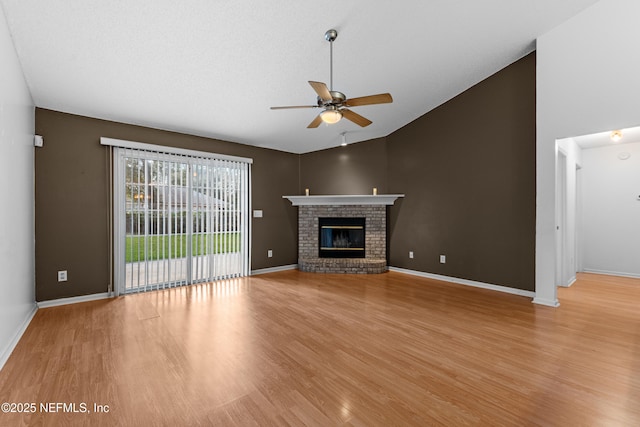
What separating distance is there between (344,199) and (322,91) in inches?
140

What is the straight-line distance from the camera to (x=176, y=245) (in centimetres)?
462

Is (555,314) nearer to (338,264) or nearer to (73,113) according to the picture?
(338,264)

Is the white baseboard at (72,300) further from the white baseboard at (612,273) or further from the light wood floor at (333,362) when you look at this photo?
the white baseboard at (612,273)

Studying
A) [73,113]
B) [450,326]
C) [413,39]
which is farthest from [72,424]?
[413,39]

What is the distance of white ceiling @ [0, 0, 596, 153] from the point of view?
240 centimetres

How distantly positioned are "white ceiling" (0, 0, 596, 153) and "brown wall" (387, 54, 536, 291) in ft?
1.63

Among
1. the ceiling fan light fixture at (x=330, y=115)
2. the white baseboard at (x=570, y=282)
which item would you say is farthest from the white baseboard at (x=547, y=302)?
the ceiling fan light fixture at (x=330, y=115)

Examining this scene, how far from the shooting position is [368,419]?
162cm

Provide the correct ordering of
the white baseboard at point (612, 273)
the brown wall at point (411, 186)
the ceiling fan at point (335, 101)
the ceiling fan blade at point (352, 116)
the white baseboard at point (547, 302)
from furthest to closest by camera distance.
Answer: the white baseboard at point (612, 273)
the brown wall at point (411, 186)
the white baseboard at point (547, 302)
the ceiling fan blade at point (352, 116)
the ceiling fan at point (335, 101)

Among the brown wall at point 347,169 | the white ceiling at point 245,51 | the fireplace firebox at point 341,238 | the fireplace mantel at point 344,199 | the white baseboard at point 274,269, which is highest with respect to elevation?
the white ceiling at point 245,51

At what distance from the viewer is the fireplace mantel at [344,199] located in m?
5.78

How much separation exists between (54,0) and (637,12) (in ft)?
18.4

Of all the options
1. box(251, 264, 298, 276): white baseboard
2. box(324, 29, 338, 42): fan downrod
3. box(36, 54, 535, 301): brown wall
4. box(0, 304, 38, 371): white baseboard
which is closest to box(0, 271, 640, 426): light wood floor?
box(0, 304, 38, 371): white baseboard

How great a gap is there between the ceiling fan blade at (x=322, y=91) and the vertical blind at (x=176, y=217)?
10.1ft
